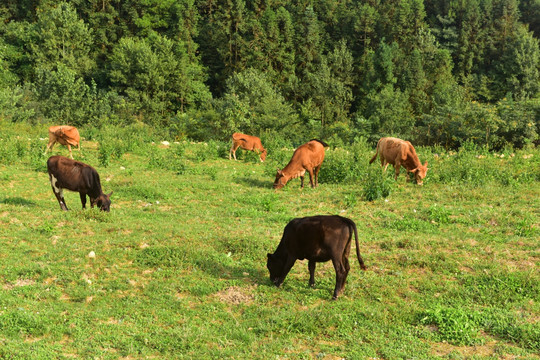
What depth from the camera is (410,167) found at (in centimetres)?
1567

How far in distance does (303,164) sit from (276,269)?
25.7 feet

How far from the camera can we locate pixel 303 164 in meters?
15.1

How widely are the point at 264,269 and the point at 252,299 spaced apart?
1.24 metres

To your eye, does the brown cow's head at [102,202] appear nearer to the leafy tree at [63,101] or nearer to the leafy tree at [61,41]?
the leafy tree at [63,101]

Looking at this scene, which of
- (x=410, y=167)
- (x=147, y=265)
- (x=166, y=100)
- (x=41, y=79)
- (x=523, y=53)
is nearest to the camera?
(x=147, y=265)

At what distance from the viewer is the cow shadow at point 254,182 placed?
51.2 feet

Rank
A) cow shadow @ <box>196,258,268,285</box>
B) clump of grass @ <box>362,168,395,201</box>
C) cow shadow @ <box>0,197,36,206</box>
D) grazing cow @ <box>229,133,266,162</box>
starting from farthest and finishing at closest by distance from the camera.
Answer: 1. grazing cow @ <box>229,133,266,162</box>
2. clump of grass @ <box>362,168,395,201</box>
3. cow shadow @ <box>0,197,36,206</box>
4. cow shadow @ <box>196,258,268,285</box>

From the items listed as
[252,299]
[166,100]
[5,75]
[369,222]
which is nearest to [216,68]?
[166,100]

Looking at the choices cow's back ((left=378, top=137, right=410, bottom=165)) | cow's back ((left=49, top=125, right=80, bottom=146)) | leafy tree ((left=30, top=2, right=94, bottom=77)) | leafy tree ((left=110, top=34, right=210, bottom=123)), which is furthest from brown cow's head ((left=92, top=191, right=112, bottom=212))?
leafy tree ((left=30, top=2, right=94, bottom=77))

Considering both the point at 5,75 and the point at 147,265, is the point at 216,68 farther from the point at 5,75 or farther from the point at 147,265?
the point at 147,265

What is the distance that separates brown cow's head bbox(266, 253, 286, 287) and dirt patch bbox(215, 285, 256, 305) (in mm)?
370

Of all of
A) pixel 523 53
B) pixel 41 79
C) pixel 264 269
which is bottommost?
pixel 264 269

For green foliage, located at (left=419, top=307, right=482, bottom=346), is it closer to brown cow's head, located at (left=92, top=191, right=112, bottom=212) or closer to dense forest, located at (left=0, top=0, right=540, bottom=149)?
brown cow's head, located at (left=92, top=191, right=112, bottom=212)

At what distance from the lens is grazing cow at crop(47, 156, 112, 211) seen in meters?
11.0
